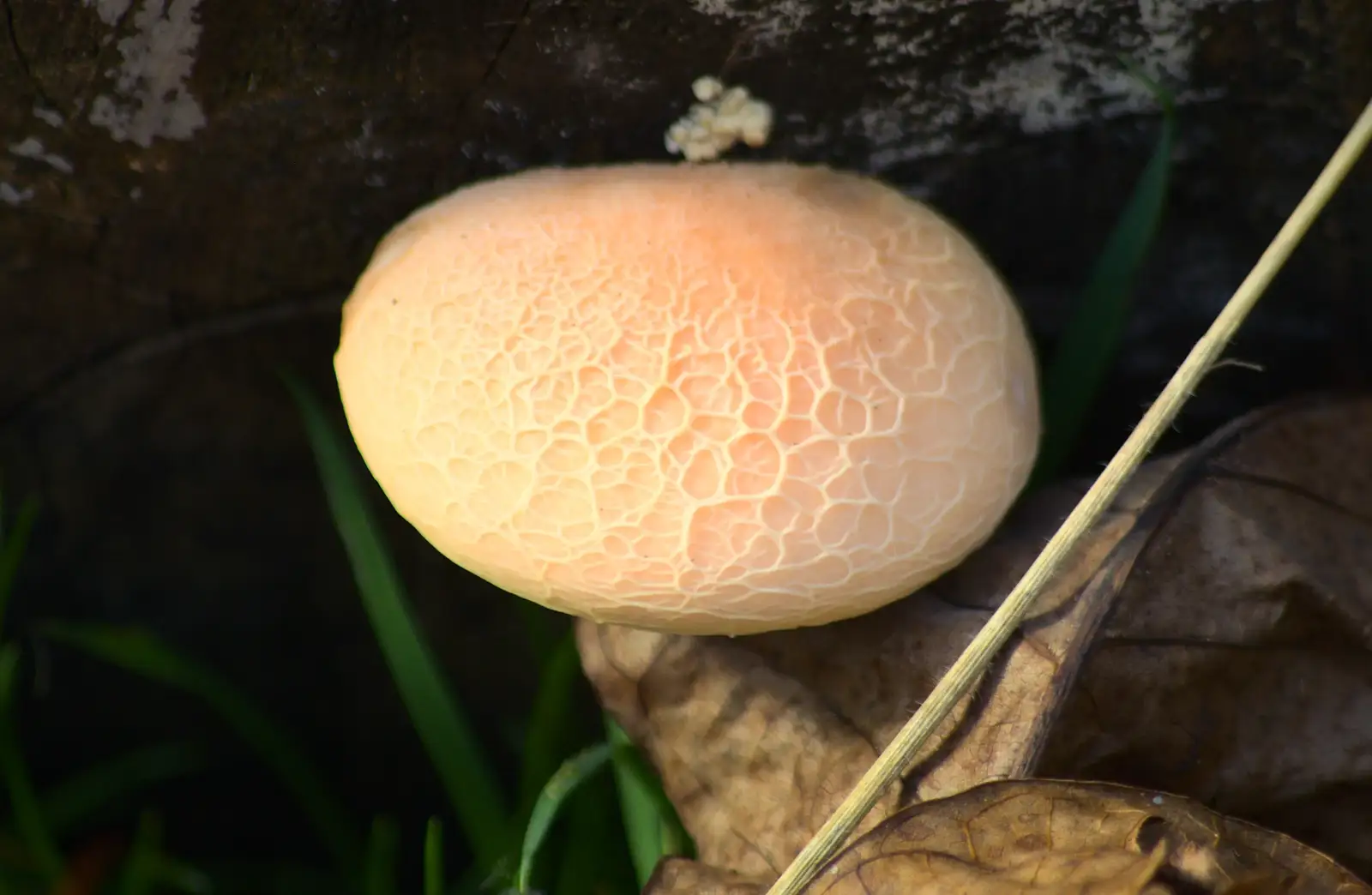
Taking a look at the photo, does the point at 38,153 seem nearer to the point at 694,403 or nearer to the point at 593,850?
the point at 694,403

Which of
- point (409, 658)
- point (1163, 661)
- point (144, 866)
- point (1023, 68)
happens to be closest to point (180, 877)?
point (144, 866)

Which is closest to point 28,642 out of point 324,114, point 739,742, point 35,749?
point 35,749

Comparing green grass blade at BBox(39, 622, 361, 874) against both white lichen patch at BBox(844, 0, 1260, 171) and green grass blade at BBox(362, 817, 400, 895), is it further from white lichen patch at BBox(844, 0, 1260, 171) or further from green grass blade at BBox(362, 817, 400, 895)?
white lichen patch at BBox(844, 0, 1260, 171)

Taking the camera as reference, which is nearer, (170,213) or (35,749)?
(170,213)

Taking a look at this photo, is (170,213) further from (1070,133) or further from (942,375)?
(1070,133)

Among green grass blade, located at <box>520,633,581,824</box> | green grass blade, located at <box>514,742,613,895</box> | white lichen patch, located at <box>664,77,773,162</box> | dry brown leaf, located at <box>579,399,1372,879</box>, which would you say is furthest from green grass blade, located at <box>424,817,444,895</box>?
white lichen patch, located at <box>664,77,773,162</box>
